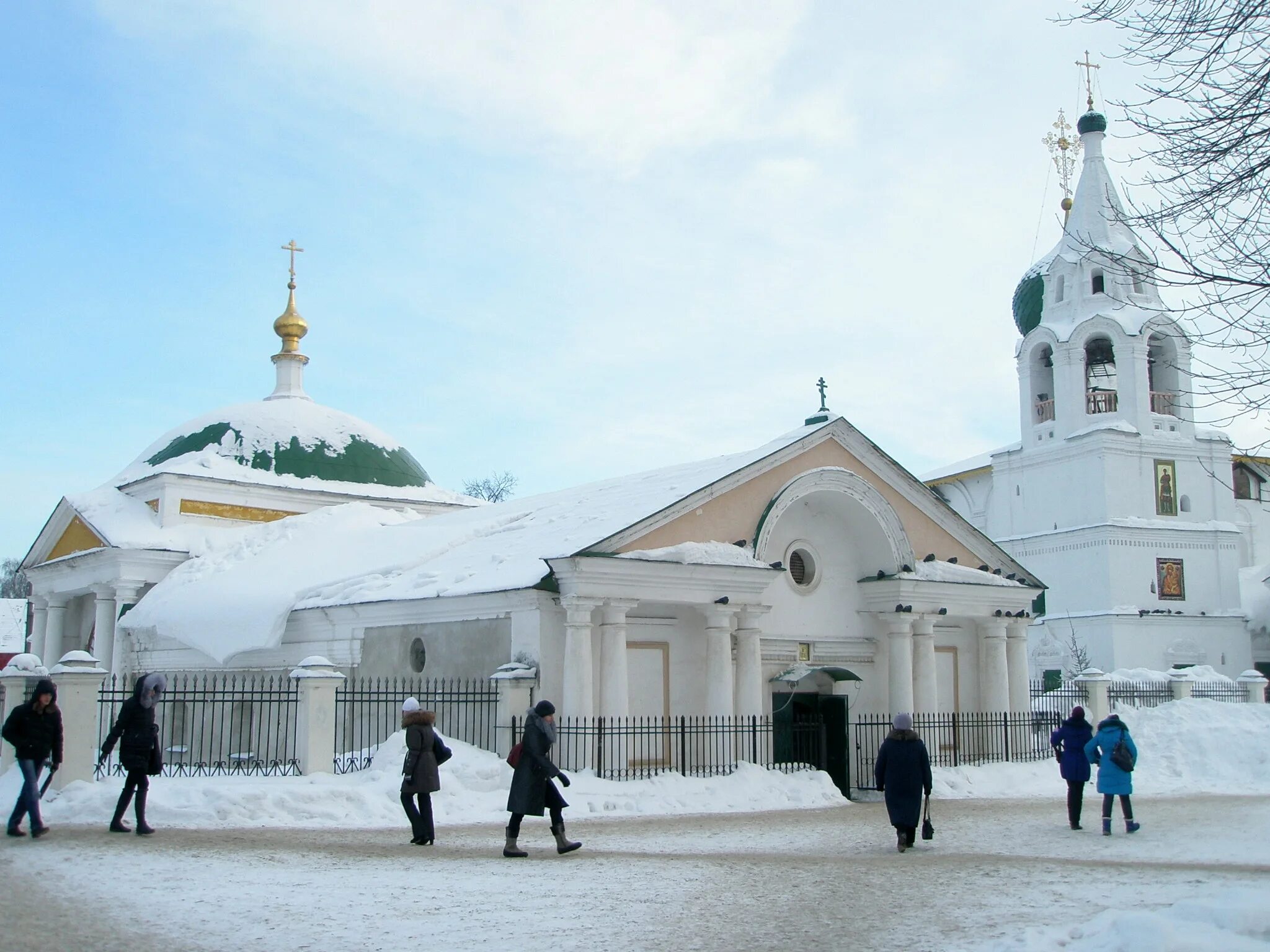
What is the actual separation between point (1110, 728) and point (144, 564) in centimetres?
2371

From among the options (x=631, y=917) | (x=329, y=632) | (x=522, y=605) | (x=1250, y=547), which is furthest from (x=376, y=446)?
(x=1250, y=547)

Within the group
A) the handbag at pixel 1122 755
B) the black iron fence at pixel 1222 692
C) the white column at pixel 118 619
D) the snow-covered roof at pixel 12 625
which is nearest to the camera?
the handbag at pixel 1122 755

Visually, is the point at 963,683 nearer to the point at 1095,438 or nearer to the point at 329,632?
the point at 329,632

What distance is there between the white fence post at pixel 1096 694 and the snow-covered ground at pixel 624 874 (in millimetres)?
5832

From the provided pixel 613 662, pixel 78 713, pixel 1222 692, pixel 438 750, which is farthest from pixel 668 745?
pixel 1222 692

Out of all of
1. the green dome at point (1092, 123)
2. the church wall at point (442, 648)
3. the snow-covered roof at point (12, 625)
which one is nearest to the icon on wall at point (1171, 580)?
the green dome at point (1092, 123)

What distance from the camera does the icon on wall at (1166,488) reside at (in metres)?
46.1

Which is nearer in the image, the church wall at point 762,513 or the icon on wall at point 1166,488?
the church wall at point 762,513

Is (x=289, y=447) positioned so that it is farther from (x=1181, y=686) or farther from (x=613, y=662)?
(x=1181, y=686)

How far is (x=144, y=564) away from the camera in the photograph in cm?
3097

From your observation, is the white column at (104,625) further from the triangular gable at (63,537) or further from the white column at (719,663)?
the white column at (719,663)

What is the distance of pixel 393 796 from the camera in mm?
15984

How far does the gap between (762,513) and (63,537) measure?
20817 millimetres

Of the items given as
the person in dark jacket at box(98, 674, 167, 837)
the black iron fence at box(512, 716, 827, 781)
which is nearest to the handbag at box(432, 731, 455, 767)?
the person in dark jacket at box(98, 674, 167, 837)
